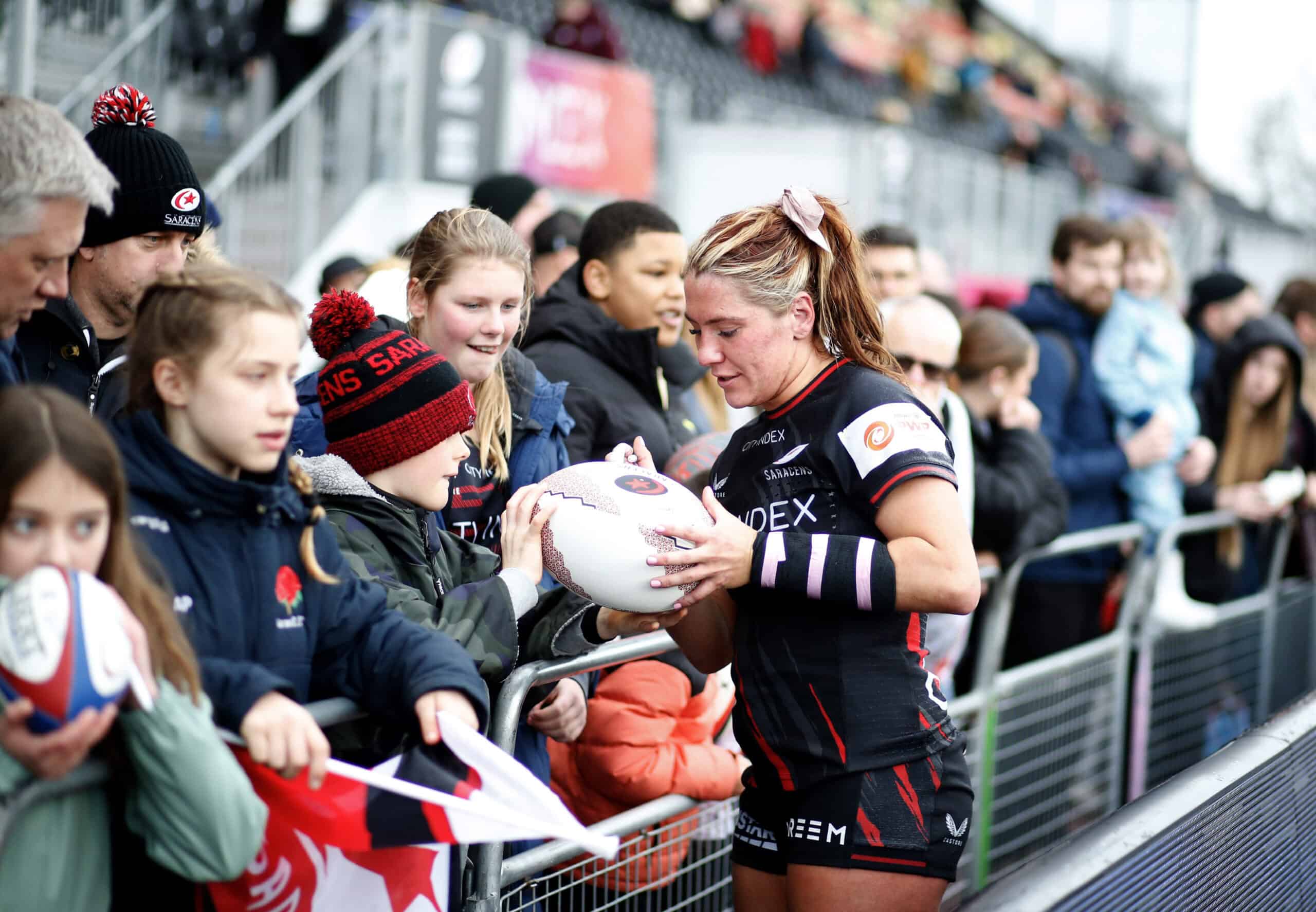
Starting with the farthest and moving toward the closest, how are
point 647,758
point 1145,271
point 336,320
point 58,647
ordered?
point 1145,271
point 647,758
point 336,320
point 58,647

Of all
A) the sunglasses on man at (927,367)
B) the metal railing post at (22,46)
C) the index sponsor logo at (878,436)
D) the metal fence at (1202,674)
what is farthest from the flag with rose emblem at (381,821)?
the metal railing post at (22,46)

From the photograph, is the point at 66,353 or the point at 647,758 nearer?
the point at 66,353

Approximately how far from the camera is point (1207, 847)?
2.44m

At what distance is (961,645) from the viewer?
4172 mm

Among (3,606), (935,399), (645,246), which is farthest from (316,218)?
(3,606)

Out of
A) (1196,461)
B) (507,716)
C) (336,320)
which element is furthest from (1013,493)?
(336,320)

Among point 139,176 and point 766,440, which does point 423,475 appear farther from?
point 139,176

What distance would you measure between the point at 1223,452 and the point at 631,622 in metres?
4.27

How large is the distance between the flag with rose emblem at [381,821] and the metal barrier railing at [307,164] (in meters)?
5.39

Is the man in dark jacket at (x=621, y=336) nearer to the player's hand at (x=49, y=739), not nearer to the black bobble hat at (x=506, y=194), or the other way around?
the black bobble hat at (x=506, y=194)

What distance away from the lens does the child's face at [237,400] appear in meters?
1.79

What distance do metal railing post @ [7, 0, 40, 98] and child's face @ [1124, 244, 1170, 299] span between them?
179 inches

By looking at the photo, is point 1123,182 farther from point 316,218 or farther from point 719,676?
point 719,676

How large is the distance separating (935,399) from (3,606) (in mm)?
2738
